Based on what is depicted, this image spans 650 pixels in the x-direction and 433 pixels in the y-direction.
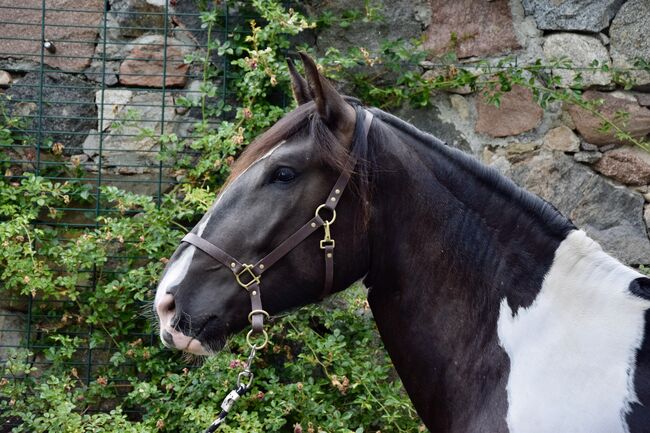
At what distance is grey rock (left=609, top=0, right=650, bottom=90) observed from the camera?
13.1ft

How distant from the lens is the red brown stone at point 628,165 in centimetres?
391

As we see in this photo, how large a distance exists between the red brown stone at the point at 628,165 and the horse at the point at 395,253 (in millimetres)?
2019

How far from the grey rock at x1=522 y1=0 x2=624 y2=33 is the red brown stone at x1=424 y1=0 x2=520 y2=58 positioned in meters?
0.18

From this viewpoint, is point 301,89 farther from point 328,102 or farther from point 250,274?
point 250,274

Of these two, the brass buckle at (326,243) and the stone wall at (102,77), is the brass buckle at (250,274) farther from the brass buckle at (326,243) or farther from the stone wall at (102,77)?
the stone wall at (102,77)

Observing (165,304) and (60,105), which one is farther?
(60,105)

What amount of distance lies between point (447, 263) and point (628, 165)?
2.18m

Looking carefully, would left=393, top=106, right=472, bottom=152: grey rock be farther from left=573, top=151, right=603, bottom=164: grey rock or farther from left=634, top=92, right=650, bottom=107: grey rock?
left=634, top=92, right=650, bottom=107: grey rock

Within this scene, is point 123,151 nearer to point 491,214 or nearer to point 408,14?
point 408,14

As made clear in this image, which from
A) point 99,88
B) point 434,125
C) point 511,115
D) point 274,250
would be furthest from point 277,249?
point 99,88

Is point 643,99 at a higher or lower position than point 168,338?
higher

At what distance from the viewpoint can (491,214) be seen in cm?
213

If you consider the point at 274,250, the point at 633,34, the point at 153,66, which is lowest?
the point at 153,66

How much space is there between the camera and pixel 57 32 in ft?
14.0
